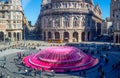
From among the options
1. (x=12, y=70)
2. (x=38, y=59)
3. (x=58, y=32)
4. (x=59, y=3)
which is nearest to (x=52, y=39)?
(x=58, y=32)

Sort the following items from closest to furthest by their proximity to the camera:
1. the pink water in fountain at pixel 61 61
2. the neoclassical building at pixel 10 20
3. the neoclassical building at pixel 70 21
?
the pink water in fountain at pixel 61 61 → the neoclassical building at pixel 70 21 → the neoclassical building at pixel 10 20

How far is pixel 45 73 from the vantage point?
34.0 m

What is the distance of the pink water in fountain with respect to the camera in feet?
123

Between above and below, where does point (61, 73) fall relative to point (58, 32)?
below

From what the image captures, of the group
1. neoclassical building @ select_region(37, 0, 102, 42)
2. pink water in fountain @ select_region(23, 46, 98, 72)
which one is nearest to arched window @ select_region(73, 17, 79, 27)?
→ neoclassical building @ select_region(37, 0, 102, 42)

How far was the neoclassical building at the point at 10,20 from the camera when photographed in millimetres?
90438

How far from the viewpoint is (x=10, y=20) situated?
9100 cm

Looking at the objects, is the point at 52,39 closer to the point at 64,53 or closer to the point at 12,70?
the point at 64,53

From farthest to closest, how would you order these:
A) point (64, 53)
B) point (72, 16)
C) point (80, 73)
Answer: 1. point (72, 16)
2. point (64, 53)
3. point (80, 73)

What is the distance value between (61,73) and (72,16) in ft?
189

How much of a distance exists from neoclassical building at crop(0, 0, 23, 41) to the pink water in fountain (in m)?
52.4

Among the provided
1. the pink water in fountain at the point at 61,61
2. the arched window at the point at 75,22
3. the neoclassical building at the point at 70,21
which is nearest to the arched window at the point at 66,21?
the neoclassical building at the point at 70,21

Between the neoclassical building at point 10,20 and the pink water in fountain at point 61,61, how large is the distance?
172 ft

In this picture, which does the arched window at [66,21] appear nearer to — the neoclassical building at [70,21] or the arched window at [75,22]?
the neoclassical building at [70,21]
